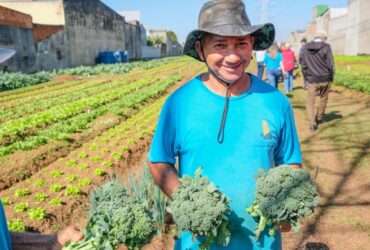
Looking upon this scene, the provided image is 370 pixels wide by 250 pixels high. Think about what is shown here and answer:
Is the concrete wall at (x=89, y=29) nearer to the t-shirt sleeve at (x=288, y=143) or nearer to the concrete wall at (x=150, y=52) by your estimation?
the concrete wall at (x=150, y=52)

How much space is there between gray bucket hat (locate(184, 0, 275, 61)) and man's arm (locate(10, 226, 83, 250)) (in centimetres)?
111

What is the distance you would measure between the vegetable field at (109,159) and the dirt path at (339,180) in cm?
1

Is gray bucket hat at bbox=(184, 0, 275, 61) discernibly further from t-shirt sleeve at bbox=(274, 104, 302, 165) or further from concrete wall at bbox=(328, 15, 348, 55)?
concrete wall at bbox=(328, 15, 348, 55)

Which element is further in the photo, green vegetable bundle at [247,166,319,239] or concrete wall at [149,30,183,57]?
concrete wall at [149,30,183,57]

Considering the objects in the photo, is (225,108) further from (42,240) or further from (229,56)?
(42,240)

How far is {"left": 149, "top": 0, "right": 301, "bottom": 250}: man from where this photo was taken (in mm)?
2051

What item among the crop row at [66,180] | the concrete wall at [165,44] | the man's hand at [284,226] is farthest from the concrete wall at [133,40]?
the man's hand at [284,226]

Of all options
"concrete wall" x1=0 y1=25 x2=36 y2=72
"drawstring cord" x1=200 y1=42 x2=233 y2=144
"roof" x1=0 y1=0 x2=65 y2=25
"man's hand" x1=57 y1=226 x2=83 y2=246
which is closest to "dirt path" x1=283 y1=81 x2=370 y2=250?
"drawstring cord" x1=200 y1=42 x2=233 y2=144

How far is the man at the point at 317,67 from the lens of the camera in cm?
884

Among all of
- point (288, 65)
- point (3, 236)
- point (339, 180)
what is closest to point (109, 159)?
point (339, 180)

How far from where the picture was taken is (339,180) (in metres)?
6.06

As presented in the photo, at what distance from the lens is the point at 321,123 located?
9898 millimetres

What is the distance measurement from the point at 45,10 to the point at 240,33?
36.7 meters

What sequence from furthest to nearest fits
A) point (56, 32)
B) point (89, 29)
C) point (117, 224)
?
point (89, 29), point (56, 32), point (117, 224)
